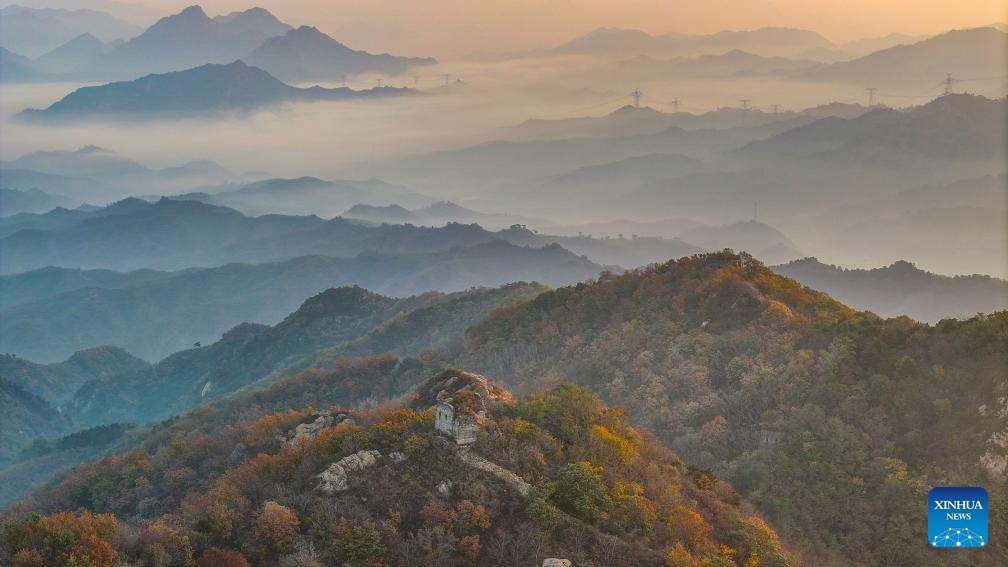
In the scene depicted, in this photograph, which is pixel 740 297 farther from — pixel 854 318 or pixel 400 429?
pixel 400 429

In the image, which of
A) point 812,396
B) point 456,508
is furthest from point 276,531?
point 812,396

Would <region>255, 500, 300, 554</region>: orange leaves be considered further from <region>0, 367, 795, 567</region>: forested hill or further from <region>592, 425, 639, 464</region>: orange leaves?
<region>592, 425, 639, 464</region>: orange leaves

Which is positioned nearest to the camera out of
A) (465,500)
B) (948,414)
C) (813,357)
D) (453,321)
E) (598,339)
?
(465,500)

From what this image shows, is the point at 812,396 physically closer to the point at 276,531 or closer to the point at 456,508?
the point at 456,508

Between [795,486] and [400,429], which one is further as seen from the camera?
[795,486]

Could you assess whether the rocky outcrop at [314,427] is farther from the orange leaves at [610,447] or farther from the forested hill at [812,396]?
the forested hill at [812,396]

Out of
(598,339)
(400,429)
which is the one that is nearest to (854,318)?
(598,339)
